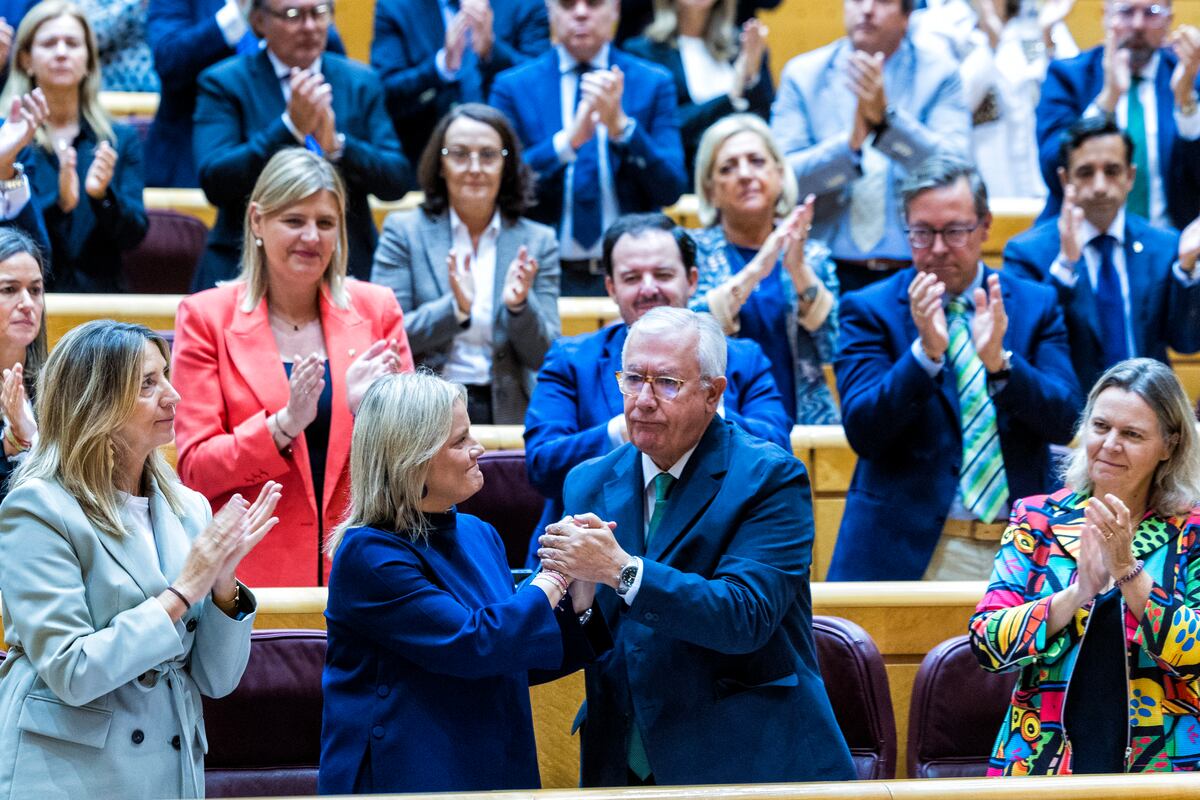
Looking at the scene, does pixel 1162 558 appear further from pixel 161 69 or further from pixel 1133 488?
pixel 161 69

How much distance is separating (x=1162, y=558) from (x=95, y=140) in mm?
3156

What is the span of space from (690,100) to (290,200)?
226cm

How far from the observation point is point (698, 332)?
2.49 m

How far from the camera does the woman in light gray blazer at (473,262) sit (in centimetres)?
396

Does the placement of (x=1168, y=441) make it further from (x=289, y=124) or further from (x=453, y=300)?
(x=289, y=124)

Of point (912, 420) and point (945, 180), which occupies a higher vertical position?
point (945, 180)

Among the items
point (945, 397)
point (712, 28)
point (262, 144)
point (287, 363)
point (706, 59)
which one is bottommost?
point (945, 397)

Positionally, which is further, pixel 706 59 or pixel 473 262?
pixel 706 59

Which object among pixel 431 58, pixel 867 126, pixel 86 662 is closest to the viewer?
pixel 86 662

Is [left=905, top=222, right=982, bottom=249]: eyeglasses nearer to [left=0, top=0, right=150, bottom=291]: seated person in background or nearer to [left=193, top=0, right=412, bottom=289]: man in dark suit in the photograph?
[left=193, top=0, right=412, bottom=289]: man in dark suit

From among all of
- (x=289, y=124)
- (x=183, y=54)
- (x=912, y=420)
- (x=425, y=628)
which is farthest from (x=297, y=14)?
(x=425, y=628)

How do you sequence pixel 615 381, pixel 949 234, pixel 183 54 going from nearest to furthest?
pixel 615 381
pixel 949 234
pixel 183 54

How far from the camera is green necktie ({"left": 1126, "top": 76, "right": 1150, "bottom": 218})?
489cm

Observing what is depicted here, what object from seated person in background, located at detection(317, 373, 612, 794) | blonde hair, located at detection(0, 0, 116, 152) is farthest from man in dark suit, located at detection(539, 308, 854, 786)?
blonde hair, located at detection(0, 0, 116, 152)
